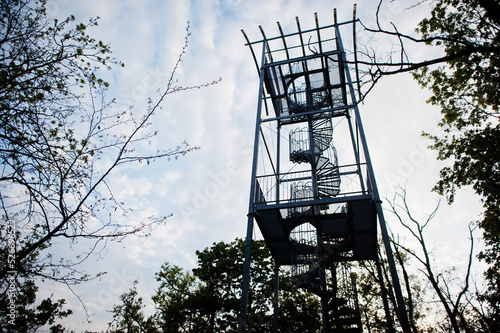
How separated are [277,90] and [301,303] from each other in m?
13.5

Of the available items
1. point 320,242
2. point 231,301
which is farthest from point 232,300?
point 320,242

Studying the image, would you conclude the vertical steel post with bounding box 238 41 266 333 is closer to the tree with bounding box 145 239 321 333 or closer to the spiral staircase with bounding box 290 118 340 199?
the spiral staircase with bounding box 290 118 340 199

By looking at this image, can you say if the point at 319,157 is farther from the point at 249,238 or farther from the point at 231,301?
the point at 231,301

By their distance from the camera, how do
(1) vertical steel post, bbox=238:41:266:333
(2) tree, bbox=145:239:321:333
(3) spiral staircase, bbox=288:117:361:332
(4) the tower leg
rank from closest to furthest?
(4) the tower leg → (1) vertical steel post, bbox=238:41:266:333 → (3) spiral staircase, bbox=288:117:361:332 → (2) tree, bbox=145:239:321:333

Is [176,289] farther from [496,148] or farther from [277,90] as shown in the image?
[496,148]

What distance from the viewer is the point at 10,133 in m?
4.39

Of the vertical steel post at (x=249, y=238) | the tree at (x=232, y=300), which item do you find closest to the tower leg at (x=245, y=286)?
the vertical steel post at (x=249, y=238)

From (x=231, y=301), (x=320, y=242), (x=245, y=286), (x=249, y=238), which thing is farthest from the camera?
(x=231, y=301)

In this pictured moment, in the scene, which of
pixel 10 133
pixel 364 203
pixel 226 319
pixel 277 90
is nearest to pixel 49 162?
pixel 10 133

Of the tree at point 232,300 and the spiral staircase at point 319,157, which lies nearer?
the spiral staircase at point 319,157

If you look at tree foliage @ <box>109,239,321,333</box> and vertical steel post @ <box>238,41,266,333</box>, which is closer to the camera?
vertical steel post @ <box>238,41,266,333</box>

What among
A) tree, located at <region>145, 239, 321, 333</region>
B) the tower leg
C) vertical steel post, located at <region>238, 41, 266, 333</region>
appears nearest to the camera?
the tower leg

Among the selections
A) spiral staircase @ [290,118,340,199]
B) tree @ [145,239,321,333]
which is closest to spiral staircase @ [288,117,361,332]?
spiral staircase @ [290,118,340,199]

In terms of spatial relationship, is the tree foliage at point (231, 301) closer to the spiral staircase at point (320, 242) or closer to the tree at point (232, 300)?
the tree at point (232, 300)
